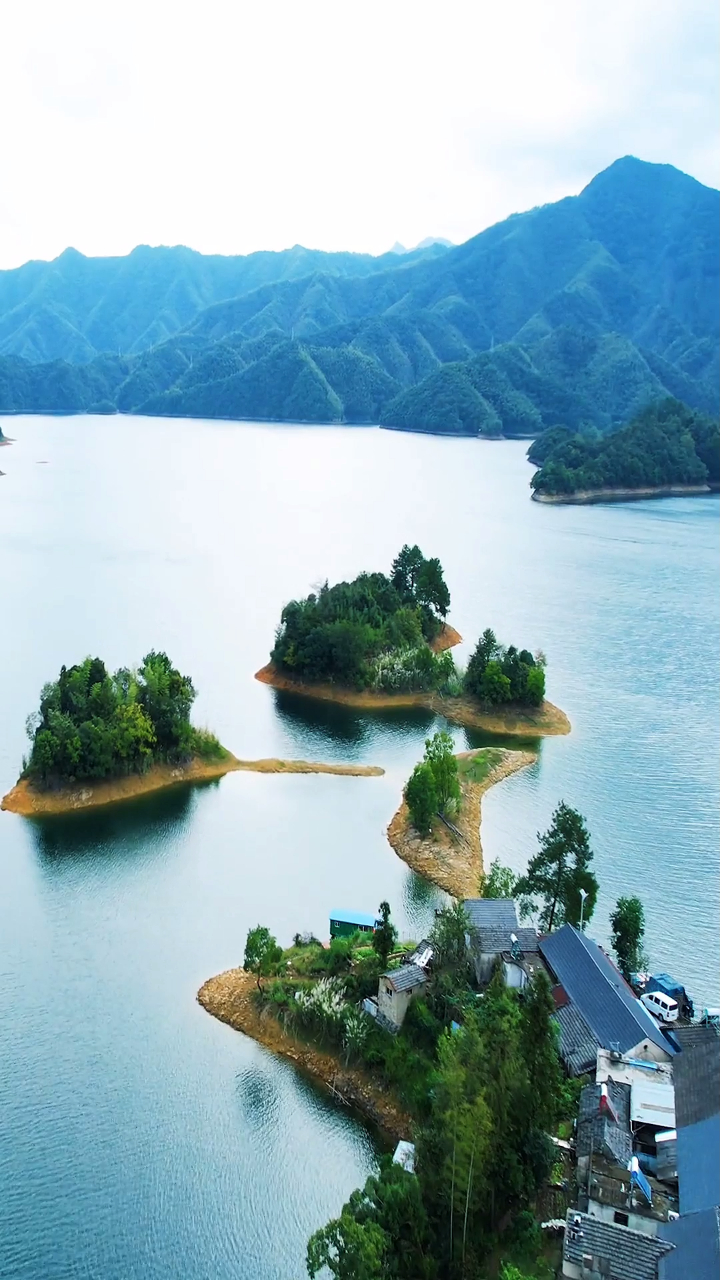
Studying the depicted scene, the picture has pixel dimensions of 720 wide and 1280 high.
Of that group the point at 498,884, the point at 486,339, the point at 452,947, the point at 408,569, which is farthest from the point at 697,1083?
the point at 486,339

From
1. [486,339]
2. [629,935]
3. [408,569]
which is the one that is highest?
[486,339]

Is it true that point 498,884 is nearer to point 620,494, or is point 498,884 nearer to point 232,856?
point 232,856

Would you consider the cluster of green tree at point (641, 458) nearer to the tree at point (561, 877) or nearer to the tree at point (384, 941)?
the tree at point (561, 877)

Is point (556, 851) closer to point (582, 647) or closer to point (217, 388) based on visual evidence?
point (582, 647)

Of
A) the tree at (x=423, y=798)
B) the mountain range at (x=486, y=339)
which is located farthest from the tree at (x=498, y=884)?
the mountain range at (x=486, y=339)

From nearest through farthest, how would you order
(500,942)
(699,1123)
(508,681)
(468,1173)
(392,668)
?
(468,1173), (699,1123), (500,942), (508,681), (392,668)
